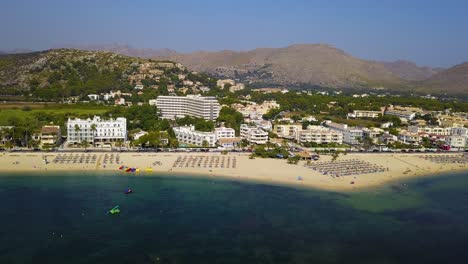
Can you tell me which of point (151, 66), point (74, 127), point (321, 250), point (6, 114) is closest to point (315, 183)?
point (321, 250)

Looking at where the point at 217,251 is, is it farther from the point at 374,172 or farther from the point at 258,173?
the point at 374,172

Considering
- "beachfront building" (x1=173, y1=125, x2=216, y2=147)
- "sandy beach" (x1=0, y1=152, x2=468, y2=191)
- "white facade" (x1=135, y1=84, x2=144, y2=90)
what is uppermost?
"white facade" (x1=135, y1=84, x2=144, y2=90)

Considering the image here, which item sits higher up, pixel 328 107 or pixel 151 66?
pixel 151 66

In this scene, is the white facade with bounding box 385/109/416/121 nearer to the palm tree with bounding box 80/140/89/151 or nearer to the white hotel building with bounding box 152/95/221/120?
the white hotel building with bounding box 152/95/221/120

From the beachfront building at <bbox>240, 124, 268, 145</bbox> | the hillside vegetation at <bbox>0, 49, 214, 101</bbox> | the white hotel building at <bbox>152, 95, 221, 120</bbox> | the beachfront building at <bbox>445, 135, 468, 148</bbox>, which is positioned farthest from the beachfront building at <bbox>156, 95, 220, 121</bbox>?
A: the beachfront building at <bbox>445, 135, 468, 148</bbox>

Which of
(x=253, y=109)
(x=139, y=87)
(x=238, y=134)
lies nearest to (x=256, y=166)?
(x=238, y=134)
